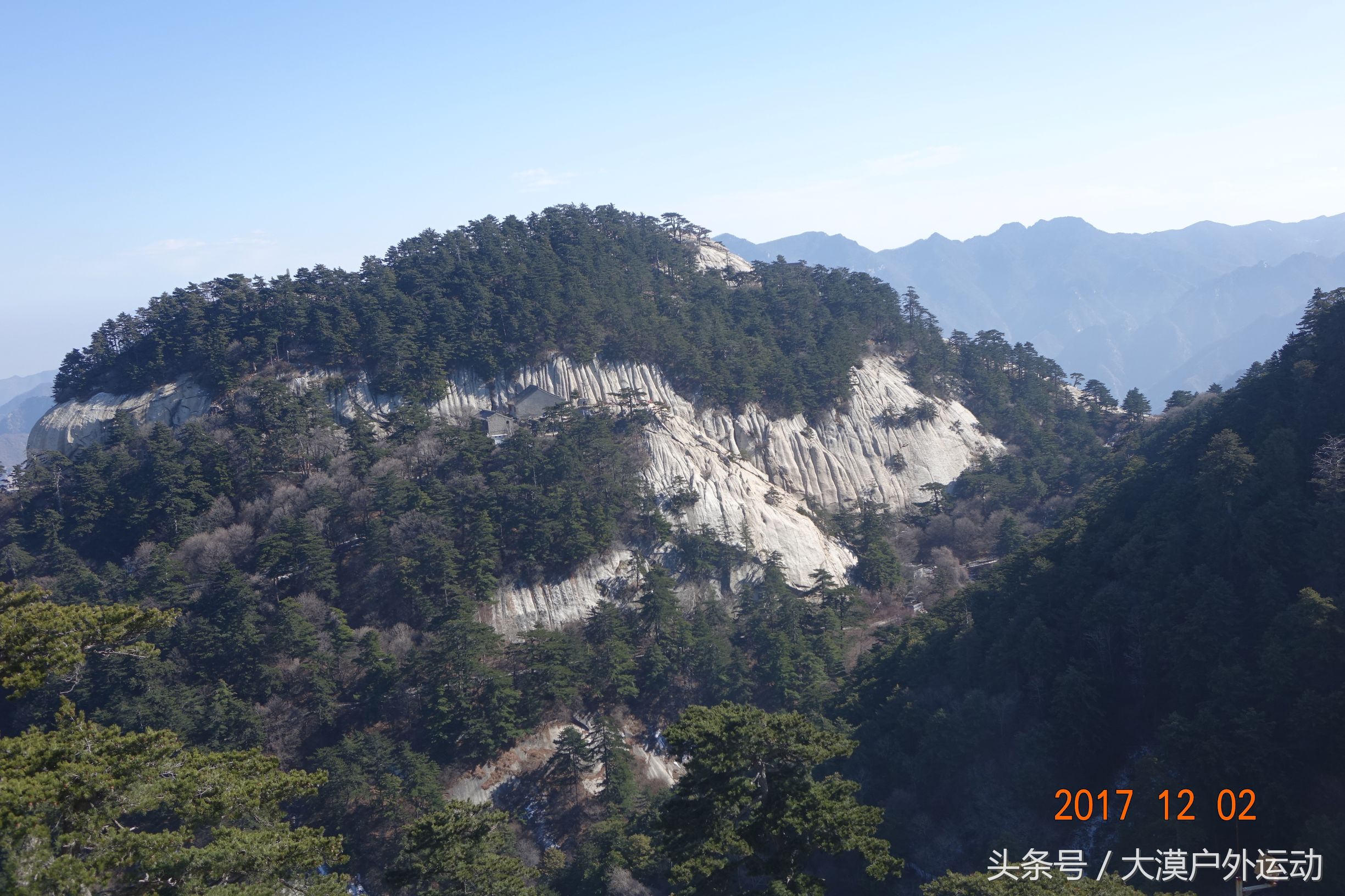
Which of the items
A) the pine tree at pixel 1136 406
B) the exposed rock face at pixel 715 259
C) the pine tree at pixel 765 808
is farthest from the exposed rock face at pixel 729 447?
the pine tree at pixel 765 808

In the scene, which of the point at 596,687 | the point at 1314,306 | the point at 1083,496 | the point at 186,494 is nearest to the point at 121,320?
the point at 186,494

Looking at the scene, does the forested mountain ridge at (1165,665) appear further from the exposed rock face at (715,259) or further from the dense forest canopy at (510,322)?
the exposed rock face at (715,259)

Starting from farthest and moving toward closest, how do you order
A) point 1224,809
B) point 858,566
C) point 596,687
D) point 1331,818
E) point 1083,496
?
point 858,566, point 1083,496, point 596,687, point 1224,809, point 1331,818

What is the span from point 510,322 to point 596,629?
82.8 ft

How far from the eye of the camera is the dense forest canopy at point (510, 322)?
173 feet

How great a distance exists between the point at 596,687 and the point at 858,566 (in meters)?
21.6

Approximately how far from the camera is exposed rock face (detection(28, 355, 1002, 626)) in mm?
49875

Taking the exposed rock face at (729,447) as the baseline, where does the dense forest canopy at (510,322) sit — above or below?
above

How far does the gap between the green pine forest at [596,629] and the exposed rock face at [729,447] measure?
1348 mm

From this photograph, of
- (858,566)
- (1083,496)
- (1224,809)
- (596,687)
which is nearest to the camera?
(1224,809)

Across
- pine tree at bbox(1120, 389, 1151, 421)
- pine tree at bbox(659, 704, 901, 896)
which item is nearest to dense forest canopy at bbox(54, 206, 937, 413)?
pine tree at bbox(1120, 389, 1151, 421)

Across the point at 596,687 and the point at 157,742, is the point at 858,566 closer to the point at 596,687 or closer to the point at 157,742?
the point at 596,687

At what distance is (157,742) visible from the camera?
1220cm

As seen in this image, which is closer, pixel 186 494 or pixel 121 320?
pixel 186 494
